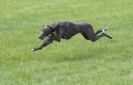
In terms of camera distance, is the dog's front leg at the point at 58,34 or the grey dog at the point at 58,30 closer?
the grey dog at the point at 58,30

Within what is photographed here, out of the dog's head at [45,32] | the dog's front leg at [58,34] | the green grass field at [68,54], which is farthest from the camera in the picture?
the dog's front leg at [58,34]

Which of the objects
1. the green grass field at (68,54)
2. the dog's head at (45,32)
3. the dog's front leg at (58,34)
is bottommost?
the green grass field at (68,54)

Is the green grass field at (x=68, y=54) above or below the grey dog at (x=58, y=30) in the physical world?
below

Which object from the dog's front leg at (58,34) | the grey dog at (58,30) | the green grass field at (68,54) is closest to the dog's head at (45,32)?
the grey dog at (58,30)

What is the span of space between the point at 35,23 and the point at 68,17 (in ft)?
8.11

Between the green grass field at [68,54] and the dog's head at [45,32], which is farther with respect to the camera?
the dog's head at [45,32]

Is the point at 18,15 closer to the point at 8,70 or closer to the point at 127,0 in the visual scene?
the point at 127,0

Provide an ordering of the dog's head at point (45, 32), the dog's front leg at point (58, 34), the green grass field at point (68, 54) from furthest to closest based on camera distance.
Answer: the dog's front leg at point (58, 34) < the dog's head at point (45, 32) < the green grass field at point (68, 54)

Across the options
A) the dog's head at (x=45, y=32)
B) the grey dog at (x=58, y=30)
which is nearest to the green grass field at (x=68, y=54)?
the grey dog at (x=58, y=30)

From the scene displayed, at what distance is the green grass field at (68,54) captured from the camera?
11453 millimetres

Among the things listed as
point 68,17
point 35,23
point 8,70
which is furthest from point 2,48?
point 68,17

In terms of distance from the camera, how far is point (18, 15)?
27109 mm

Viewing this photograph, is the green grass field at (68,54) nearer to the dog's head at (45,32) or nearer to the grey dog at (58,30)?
the grey dog at (58,30)

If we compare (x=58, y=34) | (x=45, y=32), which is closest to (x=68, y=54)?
(x=58, y=34)
